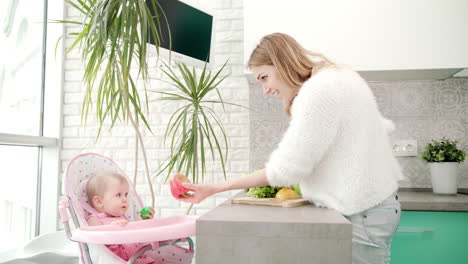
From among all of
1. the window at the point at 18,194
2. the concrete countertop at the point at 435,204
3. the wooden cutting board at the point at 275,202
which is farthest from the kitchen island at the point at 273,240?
the window at the point at 18,194

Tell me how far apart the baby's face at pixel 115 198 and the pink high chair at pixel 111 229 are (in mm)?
75

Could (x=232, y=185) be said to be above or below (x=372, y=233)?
above

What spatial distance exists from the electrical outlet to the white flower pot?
27 cm

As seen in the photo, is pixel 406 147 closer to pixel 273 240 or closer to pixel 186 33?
pixel 186 33

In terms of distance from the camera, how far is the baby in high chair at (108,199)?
1.91m

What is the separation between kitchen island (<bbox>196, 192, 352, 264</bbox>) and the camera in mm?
1010

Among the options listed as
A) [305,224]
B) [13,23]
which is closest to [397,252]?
[305,224]

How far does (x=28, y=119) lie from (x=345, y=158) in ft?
9.50

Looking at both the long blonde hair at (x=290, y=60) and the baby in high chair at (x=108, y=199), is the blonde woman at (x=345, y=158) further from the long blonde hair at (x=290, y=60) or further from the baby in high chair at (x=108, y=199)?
the baby in high chair at (x=108, y=199)

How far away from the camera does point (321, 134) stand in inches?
48.9

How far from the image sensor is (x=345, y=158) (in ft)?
4.16

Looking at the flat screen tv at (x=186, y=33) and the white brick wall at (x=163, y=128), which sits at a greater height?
the flat screen tv at (x=186, y=33)

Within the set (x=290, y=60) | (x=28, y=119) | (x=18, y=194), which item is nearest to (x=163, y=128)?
(x=28, y=119)

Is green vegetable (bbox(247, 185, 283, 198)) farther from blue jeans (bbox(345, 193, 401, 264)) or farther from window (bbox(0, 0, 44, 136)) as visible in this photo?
window (bbox(0, 0, 44, 136))
